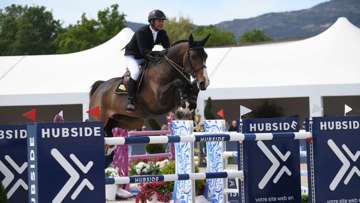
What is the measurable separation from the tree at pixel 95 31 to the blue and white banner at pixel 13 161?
51456mm

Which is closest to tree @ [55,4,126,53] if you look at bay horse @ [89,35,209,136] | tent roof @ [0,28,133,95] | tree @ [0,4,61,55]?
tree @ [0,4,61,55]

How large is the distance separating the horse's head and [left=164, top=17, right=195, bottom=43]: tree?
69.3 m

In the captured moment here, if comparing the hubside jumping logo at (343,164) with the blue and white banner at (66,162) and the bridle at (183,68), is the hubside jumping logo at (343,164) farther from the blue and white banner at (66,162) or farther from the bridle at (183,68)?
the bridle at (183,68)

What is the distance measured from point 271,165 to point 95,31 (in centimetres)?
5380

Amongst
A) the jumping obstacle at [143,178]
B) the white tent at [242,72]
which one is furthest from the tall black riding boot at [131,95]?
the white tent at [242,72]

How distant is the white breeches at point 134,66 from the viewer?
771cm

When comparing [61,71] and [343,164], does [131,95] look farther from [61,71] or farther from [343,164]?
[61,71]

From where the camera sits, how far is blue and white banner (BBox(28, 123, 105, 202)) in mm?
4418

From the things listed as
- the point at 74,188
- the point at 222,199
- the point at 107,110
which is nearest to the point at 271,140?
the point at 74,188

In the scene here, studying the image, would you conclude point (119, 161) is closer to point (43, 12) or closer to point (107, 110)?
point (107, 110)

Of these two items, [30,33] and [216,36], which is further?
[216,36]

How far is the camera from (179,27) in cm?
8094

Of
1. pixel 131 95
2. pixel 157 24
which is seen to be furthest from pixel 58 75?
pixel 157 24

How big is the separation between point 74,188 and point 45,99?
1569 cm
